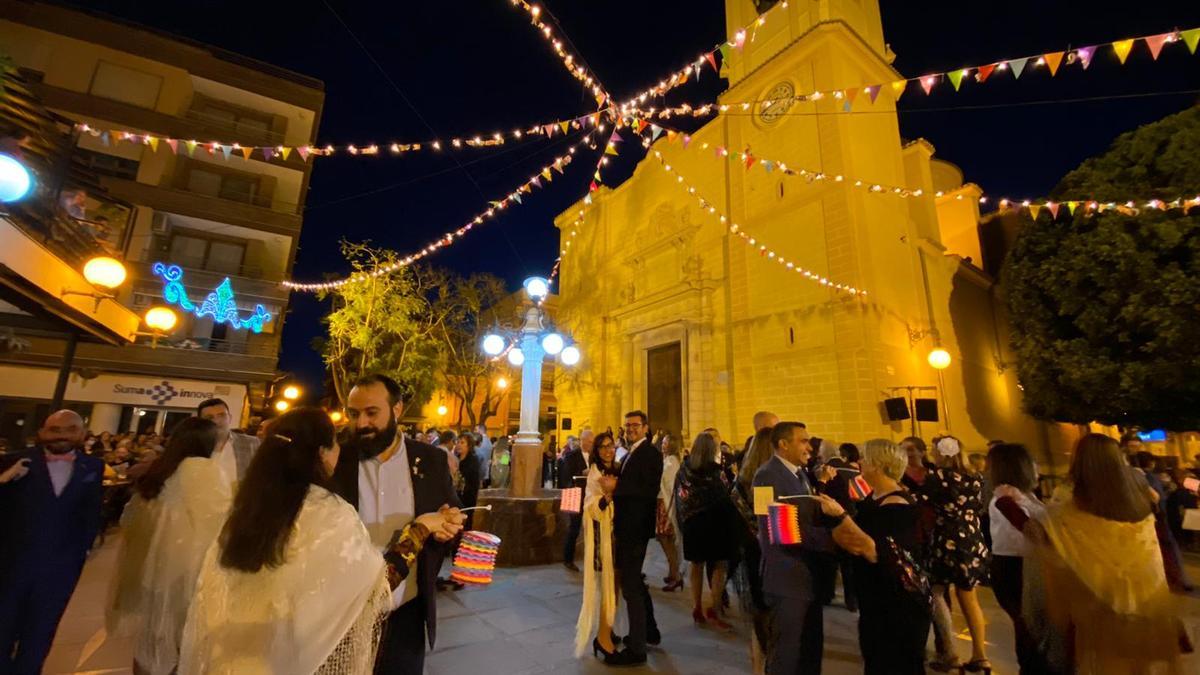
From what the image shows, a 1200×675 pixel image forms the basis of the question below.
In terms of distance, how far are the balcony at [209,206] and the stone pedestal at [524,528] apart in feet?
53.9

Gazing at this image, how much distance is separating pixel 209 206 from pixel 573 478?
61.3 ft

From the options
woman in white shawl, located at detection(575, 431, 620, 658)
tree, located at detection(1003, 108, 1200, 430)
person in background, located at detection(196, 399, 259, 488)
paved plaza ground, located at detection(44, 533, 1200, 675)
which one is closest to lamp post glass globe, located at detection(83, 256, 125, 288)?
paved plaza ground, located at detection(44, 533, 1200, 675)

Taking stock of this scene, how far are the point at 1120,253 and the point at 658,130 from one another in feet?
32.7

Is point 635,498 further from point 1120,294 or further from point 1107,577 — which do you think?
point 1120,294

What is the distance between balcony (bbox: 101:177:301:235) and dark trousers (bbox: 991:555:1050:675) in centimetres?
2130

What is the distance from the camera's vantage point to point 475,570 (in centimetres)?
208

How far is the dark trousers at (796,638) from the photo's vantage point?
2684 mm

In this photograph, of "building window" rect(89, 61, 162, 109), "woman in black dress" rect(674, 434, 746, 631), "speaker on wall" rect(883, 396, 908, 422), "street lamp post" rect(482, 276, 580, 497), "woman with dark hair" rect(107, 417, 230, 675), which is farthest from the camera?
"building window" rect(89, 61, 162, 109)

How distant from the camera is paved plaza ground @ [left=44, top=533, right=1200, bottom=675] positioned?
352cm

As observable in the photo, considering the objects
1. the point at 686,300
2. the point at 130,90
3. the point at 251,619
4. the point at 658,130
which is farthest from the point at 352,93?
the point at 251,619

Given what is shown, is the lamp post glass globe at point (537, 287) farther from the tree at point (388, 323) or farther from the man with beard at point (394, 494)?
the tree at point (388, 323)

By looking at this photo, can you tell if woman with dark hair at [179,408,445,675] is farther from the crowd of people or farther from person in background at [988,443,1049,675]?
person in background at [988,443,1049,675]

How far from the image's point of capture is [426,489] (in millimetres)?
2271

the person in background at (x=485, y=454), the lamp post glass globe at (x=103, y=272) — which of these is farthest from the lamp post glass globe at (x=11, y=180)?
the person in background at (x=485, y=454)
